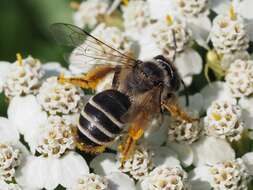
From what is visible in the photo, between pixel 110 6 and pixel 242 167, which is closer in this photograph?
pixel 242 167

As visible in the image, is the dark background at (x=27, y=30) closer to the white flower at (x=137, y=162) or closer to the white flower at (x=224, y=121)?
the white flower at (x=137, y=162)

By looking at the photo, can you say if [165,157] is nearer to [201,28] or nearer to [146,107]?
[146,107]

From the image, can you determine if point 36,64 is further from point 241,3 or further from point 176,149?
point 241,3

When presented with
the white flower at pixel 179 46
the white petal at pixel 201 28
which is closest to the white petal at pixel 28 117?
the white flower at pixel 179 46

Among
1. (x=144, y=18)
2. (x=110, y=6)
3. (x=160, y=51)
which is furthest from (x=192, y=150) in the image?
(x=110, y=6)

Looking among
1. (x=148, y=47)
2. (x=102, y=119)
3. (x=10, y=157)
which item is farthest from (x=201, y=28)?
(x=10, y=157)

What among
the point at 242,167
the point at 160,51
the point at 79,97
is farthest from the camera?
A: the point at 160,51
